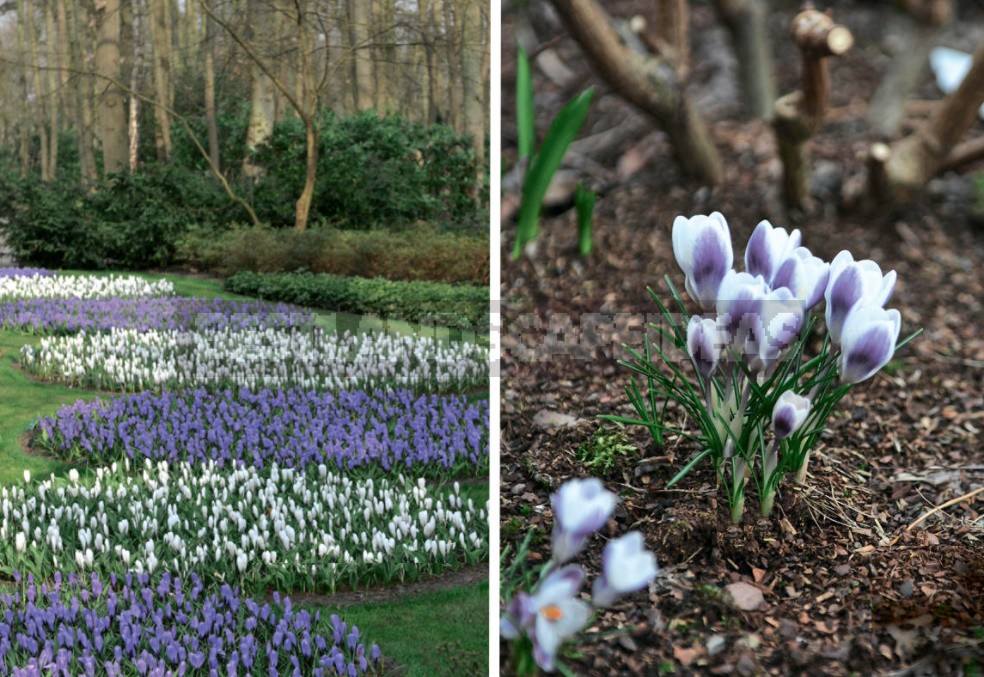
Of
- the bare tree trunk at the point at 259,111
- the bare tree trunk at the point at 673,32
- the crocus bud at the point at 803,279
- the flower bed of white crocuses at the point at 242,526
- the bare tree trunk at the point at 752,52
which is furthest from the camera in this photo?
the bare tree trunk at the point at 752,52

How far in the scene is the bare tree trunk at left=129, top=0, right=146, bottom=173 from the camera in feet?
7.15

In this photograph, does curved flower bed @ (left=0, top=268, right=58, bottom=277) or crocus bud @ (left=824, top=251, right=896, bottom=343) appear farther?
curved flower bed @ (left=0, top=268, right=58, bottom=277)

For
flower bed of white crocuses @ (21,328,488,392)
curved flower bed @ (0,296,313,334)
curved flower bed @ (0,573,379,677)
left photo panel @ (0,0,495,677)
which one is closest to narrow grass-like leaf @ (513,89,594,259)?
left photo panel @ (0,0,495,677)

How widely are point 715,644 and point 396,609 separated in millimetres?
769

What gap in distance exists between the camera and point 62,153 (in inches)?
85.5

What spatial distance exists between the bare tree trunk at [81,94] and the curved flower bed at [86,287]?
0.25 metres

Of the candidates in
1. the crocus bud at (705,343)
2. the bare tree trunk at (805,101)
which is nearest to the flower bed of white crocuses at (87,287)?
the crocus bud at (705,343)

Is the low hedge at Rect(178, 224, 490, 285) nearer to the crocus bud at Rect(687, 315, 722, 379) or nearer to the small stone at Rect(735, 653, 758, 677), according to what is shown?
the crocus bud at Rect(687, 315, 722, 379)

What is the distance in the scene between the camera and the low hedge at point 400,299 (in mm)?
2332

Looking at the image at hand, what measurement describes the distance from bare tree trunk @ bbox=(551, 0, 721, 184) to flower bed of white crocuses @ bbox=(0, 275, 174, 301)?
1346 mm

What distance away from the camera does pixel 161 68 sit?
7.12 ft

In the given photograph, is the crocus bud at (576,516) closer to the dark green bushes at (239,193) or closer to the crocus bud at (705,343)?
the crocus bud at (705,343)

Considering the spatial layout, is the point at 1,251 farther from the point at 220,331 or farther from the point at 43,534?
the point at 43,534

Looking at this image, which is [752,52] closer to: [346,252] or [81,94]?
[346,252]
